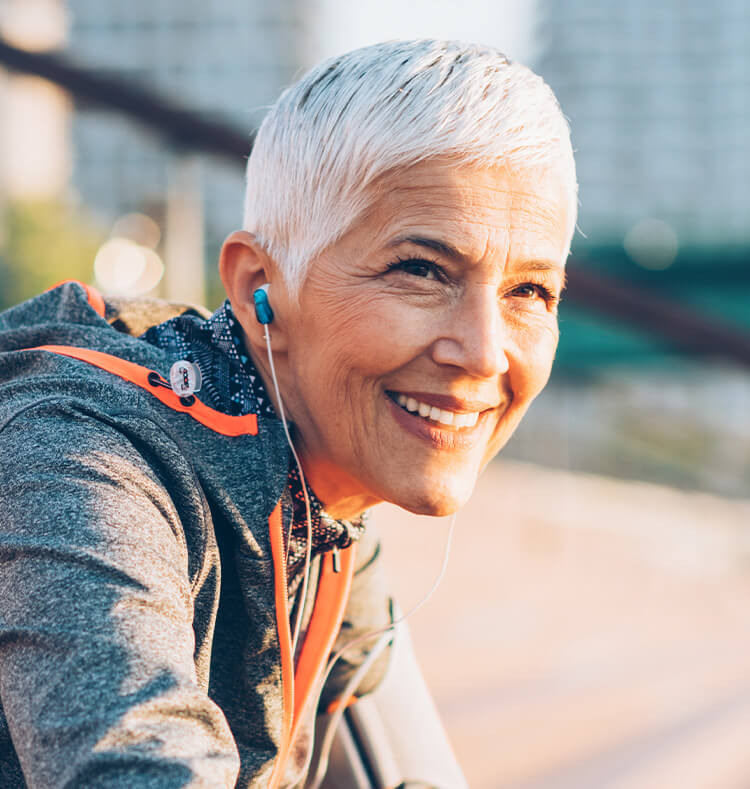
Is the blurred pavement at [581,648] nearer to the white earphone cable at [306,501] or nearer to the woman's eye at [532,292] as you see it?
the white earphone cable at [306,501]

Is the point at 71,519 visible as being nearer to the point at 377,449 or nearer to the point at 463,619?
the point at 377,449

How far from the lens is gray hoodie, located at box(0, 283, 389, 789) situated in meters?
0.90

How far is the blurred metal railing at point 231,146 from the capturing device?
270cm

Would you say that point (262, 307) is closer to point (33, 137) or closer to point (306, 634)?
point (306, 634)

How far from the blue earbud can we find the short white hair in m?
0.04

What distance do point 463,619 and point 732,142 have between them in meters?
82.4

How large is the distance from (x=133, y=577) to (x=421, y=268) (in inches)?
22.7

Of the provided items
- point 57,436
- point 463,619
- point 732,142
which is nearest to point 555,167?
point 57,436

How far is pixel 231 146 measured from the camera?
280 centimetres

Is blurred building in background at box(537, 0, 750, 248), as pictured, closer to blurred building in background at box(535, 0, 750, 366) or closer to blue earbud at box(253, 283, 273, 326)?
blurred building in background at box(535, 0, 750, 366)

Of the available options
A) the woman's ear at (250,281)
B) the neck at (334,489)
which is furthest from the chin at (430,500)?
the woman's ear at (250,281)

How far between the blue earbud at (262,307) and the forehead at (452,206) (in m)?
0.18

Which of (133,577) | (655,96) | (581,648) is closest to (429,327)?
(133,577)

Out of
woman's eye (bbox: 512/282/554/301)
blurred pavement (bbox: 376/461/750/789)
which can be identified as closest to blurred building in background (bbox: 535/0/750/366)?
blurred pavement (bbox: 376/461/750/789)
